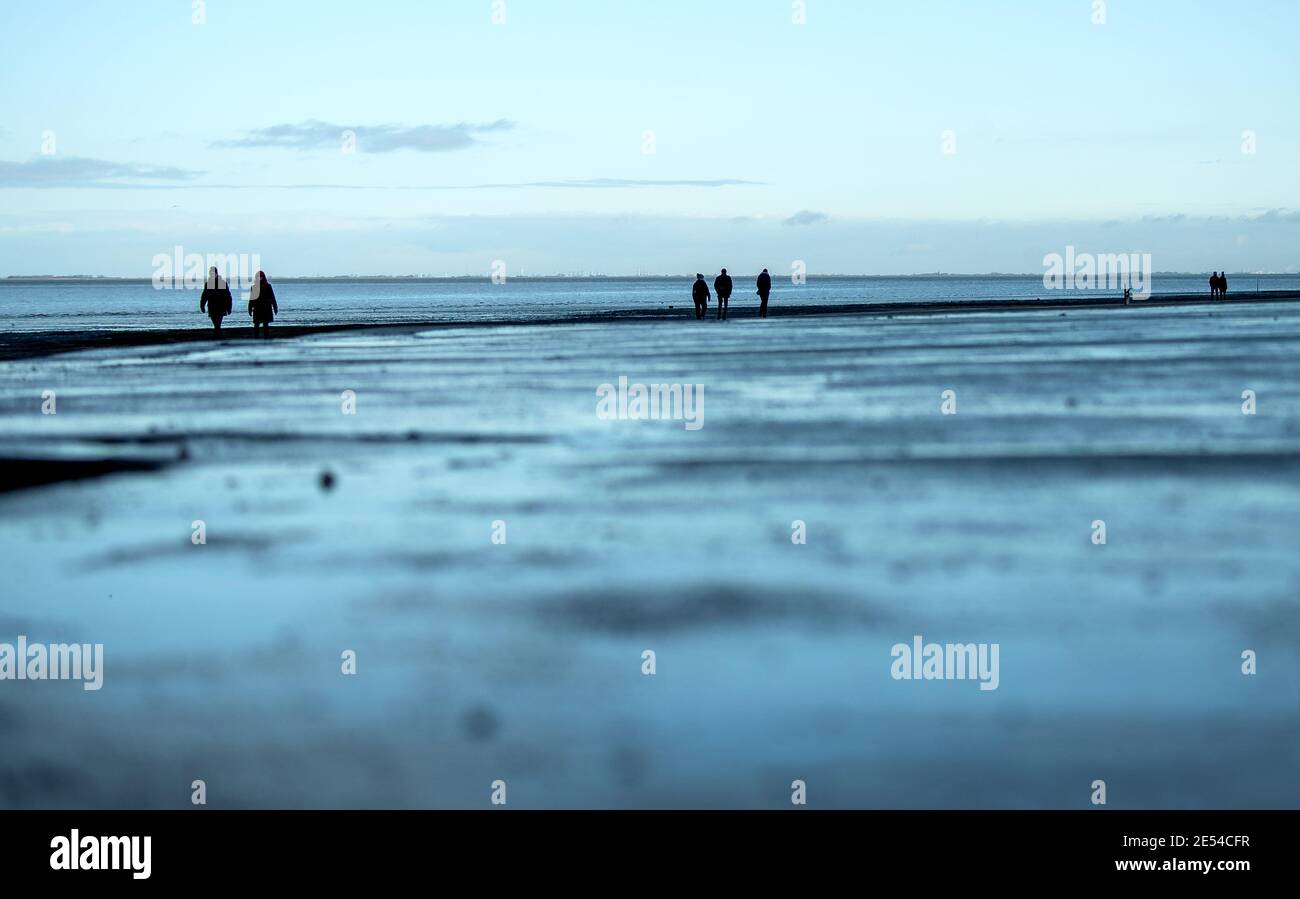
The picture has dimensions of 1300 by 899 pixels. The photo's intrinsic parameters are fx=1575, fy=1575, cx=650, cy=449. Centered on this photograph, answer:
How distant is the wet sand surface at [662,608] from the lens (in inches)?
224

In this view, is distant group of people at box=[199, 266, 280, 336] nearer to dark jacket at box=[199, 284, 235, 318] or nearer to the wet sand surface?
dark jacket at box=[199, 284, 235, 318]

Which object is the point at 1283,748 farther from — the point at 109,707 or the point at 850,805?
the point at 109,707

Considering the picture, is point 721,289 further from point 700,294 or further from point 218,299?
point 218,299

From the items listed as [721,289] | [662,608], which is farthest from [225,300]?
[662,608]

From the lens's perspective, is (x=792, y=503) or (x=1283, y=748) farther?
(x=792, y=503)

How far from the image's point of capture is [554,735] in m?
6.04

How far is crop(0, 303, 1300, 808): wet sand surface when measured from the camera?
569 cm

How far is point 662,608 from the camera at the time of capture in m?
7.98

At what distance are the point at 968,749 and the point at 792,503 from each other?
5274 millimetres
